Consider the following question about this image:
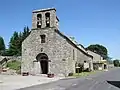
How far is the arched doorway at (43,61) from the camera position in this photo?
1632 inches

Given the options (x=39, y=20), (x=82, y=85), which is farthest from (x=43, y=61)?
(x=82, y=85)

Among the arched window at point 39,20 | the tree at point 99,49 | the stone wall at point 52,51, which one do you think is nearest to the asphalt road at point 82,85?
the stone wall at point 52,51

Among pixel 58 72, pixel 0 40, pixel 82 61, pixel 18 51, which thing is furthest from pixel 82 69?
pixel 0 40

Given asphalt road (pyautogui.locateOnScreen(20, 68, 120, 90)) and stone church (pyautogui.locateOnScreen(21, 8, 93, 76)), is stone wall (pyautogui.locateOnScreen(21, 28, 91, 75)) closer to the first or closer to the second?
stone church (pyautogui.locateOnScreen(21, 8, 93, 76))

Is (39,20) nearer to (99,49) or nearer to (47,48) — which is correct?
(47,48)

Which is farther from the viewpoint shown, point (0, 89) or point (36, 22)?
point (36, 22)

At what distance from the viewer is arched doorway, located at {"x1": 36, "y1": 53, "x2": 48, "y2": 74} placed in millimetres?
41444

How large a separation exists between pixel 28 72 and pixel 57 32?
31.1 feet

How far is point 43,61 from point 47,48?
9.85 ft

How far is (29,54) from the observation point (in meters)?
42.2

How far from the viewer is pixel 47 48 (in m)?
40.7

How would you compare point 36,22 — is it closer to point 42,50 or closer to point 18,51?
point 42,50

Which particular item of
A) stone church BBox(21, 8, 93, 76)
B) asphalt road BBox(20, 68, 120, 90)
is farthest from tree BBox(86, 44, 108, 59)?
asphalt road BBox(20, 68, 120, 90)

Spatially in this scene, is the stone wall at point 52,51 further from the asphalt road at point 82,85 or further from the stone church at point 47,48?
the asphalt road at point 82,85
